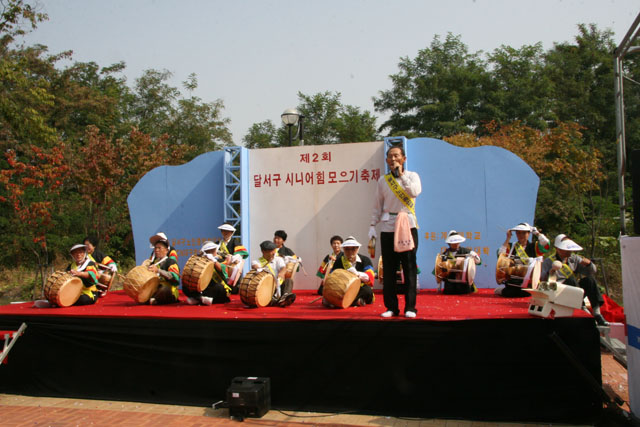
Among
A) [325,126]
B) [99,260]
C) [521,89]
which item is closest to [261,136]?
[325,126]

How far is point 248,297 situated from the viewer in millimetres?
5520

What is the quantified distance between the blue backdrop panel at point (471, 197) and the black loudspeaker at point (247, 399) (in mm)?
4212

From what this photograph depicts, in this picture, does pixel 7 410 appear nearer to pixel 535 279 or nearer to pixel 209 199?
pixel 209 199

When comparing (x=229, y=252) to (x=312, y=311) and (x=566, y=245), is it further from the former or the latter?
(x=566, y=245)

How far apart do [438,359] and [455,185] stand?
420cm

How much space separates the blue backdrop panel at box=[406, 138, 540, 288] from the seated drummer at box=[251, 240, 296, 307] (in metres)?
2.68

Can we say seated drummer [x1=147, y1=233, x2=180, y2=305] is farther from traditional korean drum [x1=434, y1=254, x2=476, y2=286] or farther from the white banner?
the white banner

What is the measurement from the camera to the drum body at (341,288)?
5.23m

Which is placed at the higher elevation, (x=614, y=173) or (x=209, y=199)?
(x=614, y=173)

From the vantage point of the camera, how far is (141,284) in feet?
20.2

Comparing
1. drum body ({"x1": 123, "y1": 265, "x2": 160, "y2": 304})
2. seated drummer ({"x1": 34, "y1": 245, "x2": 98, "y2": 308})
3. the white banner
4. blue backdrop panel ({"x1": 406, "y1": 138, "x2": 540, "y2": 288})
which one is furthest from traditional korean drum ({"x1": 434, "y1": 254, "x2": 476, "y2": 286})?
seated drummer ({"x1": 34, "y1": 245, "x2": 98, "y2": 308})

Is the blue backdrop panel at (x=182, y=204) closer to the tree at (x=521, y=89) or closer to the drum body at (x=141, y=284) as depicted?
the drum body at (x=141, y=284)

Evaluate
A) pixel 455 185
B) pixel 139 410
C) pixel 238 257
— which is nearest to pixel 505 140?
pixel 455 185

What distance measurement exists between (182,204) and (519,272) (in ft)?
19.1
